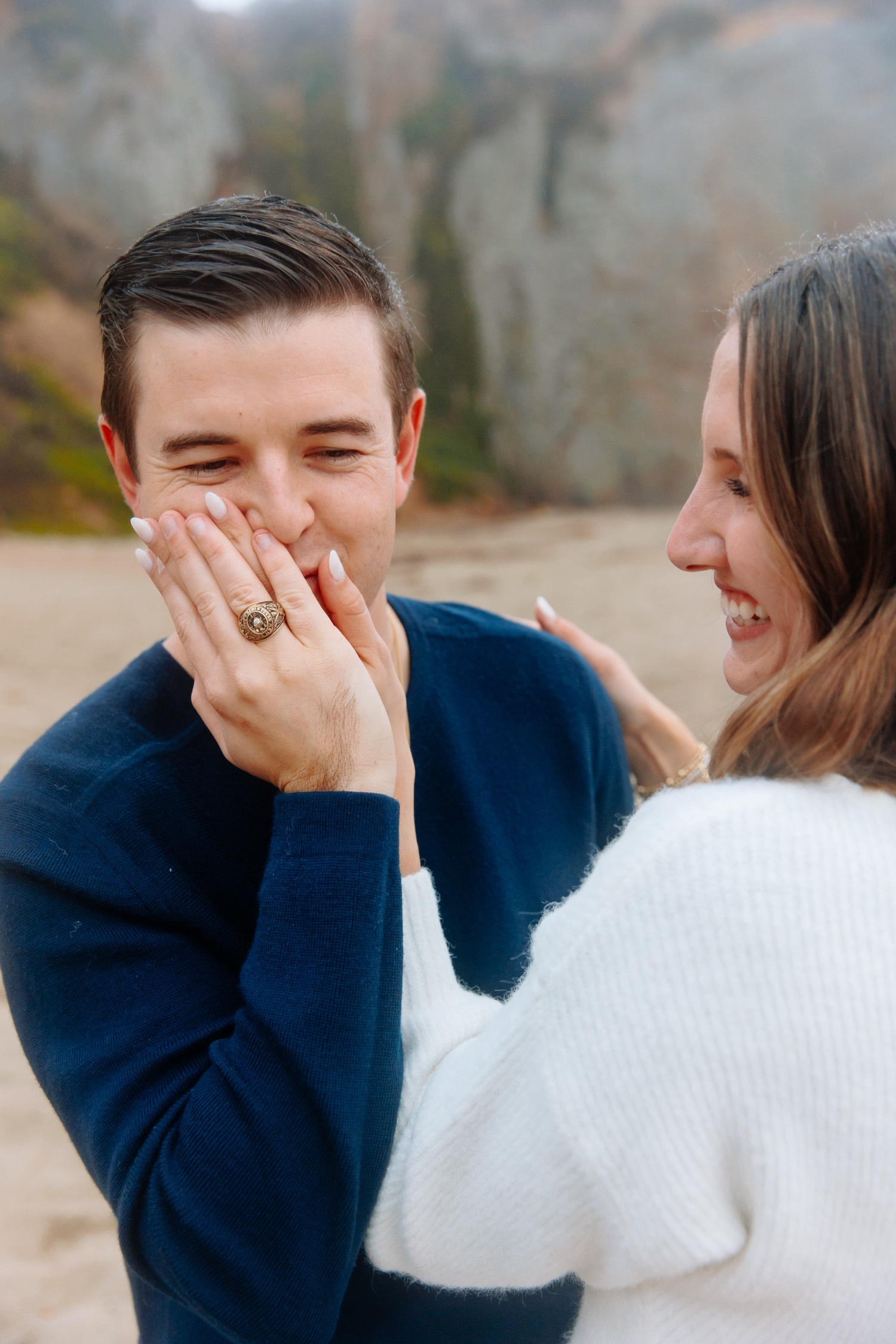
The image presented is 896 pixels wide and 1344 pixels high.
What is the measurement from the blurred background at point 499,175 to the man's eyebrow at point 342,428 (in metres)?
13.9

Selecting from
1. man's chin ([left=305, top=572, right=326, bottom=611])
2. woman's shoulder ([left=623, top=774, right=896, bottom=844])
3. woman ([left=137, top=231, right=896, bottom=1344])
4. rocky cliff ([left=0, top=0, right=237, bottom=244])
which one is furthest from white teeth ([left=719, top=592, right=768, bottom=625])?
rocky cliff ([left=0, top=0, right=237, bottom=244])

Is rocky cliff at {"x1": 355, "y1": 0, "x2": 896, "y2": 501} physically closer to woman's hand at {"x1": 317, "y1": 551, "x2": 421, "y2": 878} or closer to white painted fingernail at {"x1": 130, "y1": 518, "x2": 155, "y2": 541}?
woman's hand at {"x1": 317, "y1": 551, "x2": 421, "y2": 878}

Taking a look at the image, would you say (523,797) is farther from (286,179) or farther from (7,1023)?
(286,179)

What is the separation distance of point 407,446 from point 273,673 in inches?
34.7

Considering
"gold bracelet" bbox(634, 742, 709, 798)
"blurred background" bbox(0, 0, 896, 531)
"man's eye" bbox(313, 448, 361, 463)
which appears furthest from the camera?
"blurred background" bbox(0, 0, 896, 531)

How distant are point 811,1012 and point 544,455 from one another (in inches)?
725

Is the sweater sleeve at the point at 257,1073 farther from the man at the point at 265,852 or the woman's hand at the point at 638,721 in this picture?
the woman's hand at the point at 638,721

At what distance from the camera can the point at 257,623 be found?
165cm

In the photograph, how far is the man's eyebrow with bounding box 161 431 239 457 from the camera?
5.89 ft

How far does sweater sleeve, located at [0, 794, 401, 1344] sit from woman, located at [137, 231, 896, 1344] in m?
0.11

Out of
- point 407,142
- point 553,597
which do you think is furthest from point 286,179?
point 553,597

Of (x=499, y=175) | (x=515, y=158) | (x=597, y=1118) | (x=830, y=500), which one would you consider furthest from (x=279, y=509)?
(x=515, y=158)

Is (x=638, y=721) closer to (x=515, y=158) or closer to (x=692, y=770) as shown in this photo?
(x=692, y=770)

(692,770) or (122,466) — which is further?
(692,770)
